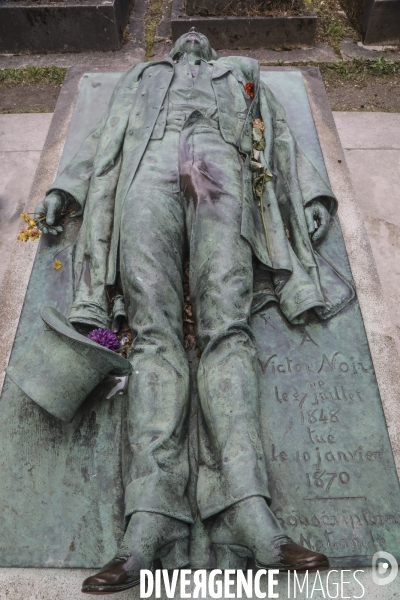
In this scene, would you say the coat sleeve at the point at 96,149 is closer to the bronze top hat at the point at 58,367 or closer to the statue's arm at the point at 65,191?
the statue's arm at the point at 65,191

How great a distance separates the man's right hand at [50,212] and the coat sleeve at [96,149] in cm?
7

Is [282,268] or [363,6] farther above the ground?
[363,6]

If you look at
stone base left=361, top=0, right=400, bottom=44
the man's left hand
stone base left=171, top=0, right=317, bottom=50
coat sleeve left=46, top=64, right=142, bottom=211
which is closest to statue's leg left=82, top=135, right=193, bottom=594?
coat sleeve left=46, top=64, right=142, bottom=211

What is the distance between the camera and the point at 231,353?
2889mm

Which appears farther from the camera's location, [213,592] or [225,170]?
[225,170]

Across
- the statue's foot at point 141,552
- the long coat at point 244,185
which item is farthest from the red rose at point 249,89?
the statue's foot at point 141,552

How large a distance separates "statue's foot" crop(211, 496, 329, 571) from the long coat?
123cm

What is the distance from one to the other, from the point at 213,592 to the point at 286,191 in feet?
7.97

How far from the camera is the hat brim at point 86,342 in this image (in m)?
2.68

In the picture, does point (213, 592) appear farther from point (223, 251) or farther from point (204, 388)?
point (223, 251)

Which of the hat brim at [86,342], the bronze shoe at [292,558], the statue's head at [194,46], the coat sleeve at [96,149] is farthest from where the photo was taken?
the statue's head at [194,46]

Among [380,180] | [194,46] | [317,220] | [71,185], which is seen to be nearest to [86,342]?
[71,185]

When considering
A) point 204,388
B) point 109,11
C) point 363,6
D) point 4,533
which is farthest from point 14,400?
point 363,6

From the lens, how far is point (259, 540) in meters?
2.36
